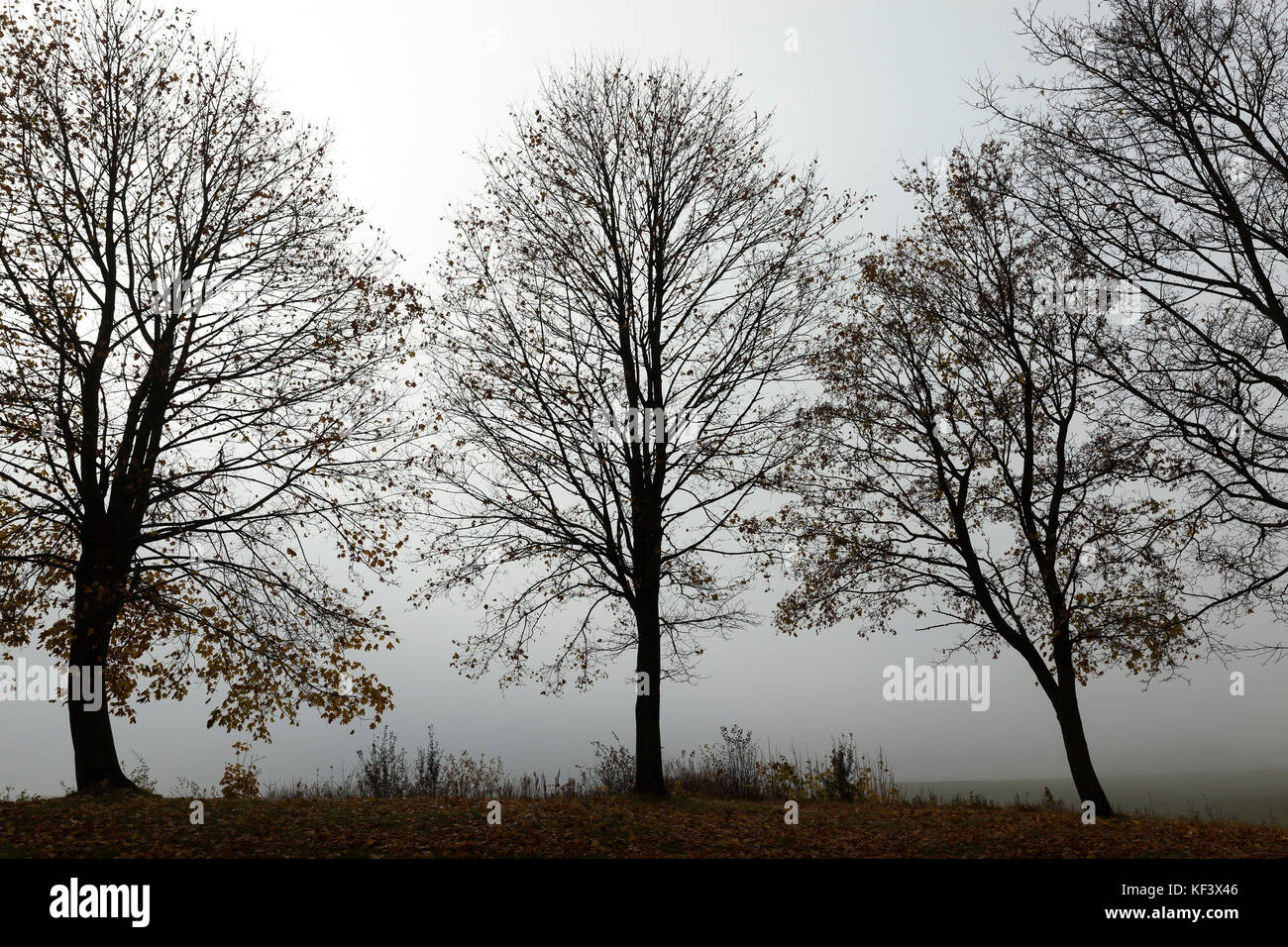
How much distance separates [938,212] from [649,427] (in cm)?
899

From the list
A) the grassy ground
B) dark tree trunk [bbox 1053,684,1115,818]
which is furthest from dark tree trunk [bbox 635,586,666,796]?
dark tree trunk [bbox 1053,684,1115,818]

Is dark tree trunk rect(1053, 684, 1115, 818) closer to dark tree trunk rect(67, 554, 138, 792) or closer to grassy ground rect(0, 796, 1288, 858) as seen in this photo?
grassy ground rect(0, 796, 1288, 858)

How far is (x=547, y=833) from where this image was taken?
11070mm

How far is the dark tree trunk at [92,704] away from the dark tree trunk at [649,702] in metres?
8.69

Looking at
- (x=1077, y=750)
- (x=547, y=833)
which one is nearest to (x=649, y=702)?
(x=547, y=833)

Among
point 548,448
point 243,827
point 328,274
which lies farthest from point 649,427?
point 243,827

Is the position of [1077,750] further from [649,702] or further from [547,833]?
[547,833]

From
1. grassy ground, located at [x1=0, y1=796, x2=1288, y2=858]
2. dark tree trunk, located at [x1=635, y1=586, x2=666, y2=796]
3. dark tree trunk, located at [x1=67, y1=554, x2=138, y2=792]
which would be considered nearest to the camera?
grassy ground, located at [x1=0, y1=796, x2=1288, y2=858]

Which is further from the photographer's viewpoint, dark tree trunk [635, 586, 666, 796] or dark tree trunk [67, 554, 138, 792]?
dark tree trunk [635, 586, 666, 796]

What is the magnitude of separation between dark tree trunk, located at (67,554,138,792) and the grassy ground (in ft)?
2.75

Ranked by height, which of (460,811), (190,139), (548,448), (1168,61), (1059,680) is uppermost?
(190,139)

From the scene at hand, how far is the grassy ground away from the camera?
998 cm
